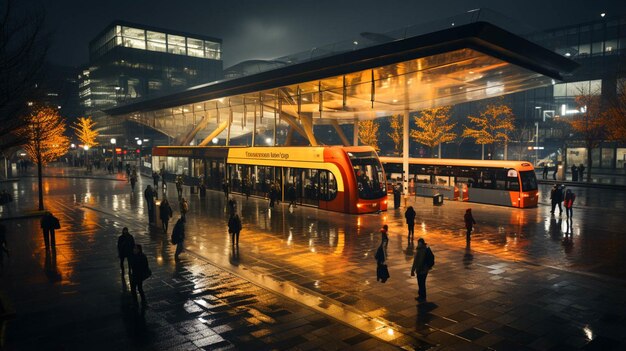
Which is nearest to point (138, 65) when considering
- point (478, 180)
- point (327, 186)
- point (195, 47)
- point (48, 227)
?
point (195, 47)

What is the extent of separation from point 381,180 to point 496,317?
1436 cm

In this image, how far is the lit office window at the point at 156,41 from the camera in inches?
3457

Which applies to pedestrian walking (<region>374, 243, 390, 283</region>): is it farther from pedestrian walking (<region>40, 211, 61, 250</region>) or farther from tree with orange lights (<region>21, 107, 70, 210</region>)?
tree with orange lights (<region>21, 107, 70, 210</region>)

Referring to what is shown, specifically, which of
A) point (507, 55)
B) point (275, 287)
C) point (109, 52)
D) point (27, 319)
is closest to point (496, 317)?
point (275, 287)

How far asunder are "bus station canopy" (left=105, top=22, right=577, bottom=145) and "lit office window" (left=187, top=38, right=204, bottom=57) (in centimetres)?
6555

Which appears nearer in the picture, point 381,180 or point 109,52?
point 381,180

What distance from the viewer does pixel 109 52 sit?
3376 inches

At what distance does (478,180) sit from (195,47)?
84.2 meters

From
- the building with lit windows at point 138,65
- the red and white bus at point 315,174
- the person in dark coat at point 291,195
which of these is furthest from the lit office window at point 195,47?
the person in dark coat at point 291,195

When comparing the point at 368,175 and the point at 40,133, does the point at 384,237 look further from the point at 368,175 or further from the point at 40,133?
the point at 40,133

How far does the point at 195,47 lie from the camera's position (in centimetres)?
9581

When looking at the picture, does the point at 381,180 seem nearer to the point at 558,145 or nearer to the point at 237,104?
the point at 237,104

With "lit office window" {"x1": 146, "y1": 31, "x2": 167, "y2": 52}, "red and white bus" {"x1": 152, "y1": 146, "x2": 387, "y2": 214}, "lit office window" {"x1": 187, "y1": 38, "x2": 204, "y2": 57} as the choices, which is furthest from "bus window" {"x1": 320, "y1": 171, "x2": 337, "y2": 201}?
"lit office window" {"x1": 187, "y1": 38, "x2": 204, "y2": 57}

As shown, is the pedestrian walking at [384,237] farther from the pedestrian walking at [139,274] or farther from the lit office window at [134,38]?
the lit office window at [134,38]
